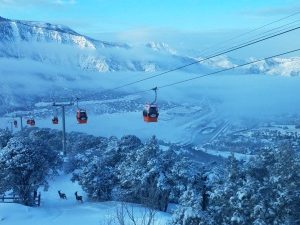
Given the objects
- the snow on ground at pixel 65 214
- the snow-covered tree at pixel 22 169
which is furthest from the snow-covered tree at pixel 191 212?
the snow-covered tree at pixel 22 169

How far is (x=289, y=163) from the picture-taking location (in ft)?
62.1

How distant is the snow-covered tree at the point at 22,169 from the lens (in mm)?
31312

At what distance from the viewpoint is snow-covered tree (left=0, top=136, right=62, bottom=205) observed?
103 feet

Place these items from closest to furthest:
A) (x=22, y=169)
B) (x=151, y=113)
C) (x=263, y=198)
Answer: (x=263, y=198)
(x=151, y=113)
(x=22, y=169)

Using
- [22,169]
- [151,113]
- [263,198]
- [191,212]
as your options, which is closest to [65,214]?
[22,169]

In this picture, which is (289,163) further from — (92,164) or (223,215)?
(92,164)

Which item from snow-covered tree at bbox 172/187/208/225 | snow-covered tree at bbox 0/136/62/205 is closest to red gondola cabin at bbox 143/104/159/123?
snow-covered tree at bbox 172/187/208/225

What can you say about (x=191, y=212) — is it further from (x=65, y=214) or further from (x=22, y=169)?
(x=22, y=169)

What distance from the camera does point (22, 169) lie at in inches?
1248

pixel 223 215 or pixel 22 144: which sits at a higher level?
pixel 22 144

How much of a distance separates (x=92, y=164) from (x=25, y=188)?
17.2 feet

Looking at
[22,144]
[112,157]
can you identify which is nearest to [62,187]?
[112,157]

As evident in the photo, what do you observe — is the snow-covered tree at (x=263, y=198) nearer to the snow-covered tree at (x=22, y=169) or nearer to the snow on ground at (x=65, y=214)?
the snow on ground at (x=65, y=214)

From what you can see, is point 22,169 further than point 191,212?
Yes
